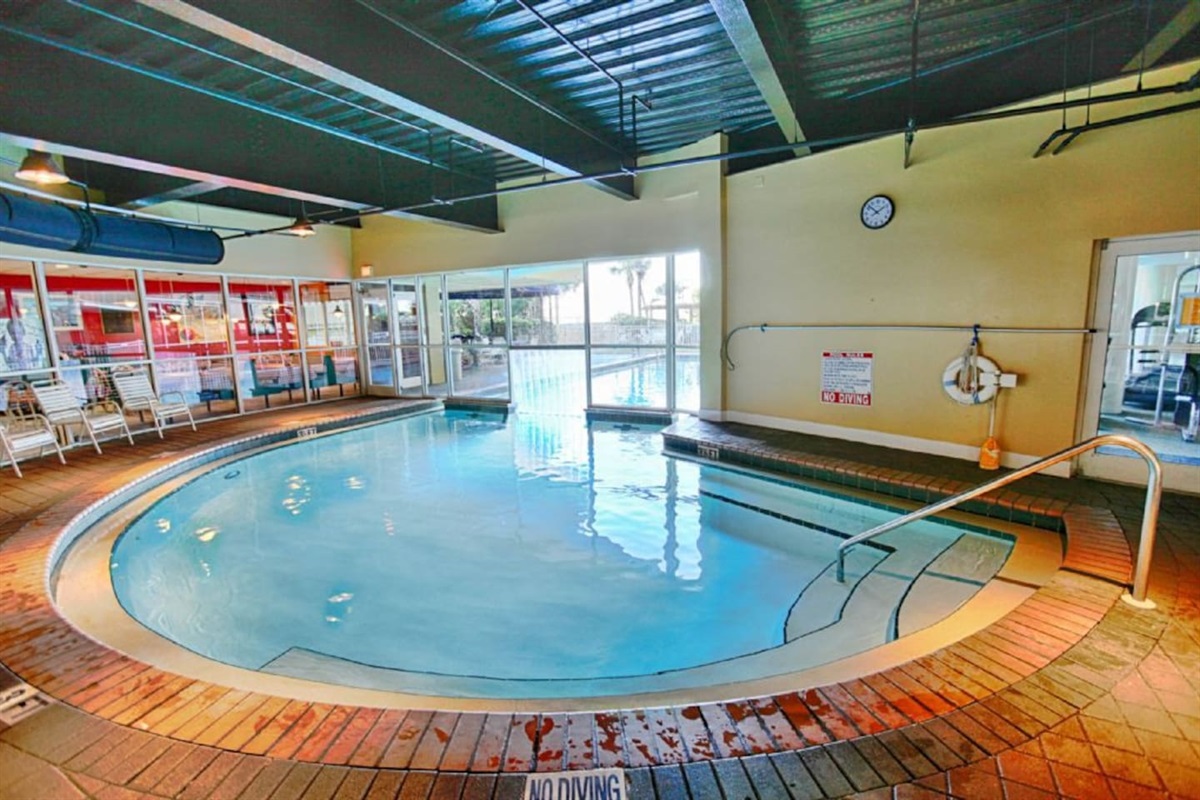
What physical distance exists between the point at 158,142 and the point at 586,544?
461 cm

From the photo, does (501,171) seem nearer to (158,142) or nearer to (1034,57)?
(158,142)

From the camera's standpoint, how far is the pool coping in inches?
63.6

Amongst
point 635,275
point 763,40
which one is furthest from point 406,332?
point 763,40

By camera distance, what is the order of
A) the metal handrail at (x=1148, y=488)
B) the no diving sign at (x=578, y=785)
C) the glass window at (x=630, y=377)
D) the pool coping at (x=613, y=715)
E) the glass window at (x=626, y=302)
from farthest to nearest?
the glass window at (x=630, y=377) → the glass window at (x=626, y=302) → the metal handrail at (x=1148, y=488) → the pool coping at (x=613, y=715) → the no diving sign at (x=578, y=785)

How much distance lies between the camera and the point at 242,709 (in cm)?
182

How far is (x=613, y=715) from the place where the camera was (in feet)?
5.88

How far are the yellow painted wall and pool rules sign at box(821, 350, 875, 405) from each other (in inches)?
3.3

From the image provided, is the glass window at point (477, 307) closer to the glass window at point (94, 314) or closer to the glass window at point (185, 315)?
the glass window at point (185, 315)

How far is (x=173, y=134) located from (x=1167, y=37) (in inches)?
283

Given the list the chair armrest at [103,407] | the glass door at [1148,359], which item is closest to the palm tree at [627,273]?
the glass door at [1148,359]

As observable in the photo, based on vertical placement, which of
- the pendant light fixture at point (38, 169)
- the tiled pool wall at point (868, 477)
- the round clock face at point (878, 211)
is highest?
the pendant light fixture at point (38, 169)

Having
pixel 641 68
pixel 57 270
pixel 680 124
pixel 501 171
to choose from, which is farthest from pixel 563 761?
pixel 57 270

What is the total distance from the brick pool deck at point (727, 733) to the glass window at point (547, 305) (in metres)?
6.61

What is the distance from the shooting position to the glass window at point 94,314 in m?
6.13
